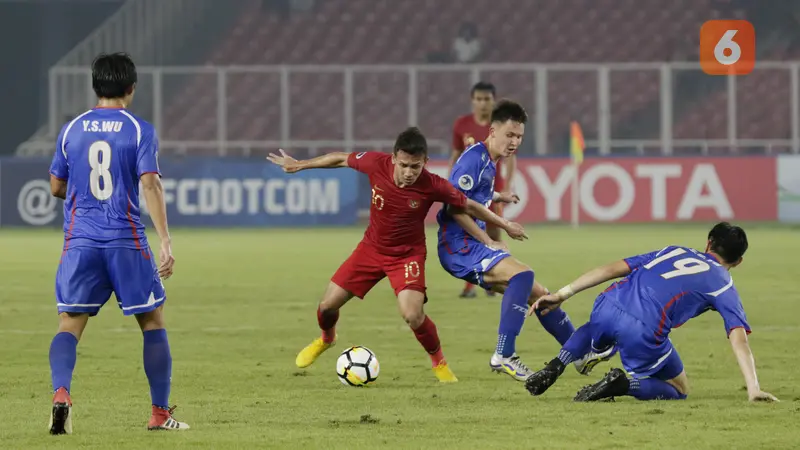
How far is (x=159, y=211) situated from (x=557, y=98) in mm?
24068

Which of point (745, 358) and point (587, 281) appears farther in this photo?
point (587, 281)

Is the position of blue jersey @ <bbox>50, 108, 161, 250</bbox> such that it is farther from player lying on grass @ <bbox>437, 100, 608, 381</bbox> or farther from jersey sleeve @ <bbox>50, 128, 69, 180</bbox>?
player lying on grass @ <bbox>437, 100, 608, 381</bbox>

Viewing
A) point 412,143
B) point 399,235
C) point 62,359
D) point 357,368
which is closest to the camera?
point 62,359

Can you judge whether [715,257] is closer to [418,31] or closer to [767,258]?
[767,258]

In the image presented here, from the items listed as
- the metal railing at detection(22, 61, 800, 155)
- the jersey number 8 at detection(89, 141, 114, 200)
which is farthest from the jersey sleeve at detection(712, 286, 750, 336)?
the metal railing at detection(22, 61, 800, 155)

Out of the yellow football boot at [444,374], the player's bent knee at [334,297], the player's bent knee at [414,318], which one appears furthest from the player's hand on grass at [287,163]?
the yellow football boot at [444,374]

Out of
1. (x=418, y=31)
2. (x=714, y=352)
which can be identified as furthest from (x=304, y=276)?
(x=418, y=31)

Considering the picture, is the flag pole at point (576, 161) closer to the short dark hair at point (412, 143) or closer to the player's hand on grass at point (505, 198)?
the player's hand on grass at point (505, 198)

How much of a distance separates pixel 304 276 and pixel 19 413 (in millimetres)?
10423

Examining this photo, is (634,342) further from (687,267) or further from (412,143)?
(412,143)

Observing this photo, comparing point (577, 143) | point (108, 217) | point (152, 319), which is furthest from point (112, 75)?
point (577, 143)

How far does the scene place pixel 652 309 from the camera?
8.02 metres

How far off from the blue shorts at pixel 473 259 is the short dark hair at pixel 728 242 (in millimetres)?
1841

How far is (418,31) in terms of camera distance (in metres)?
34.9
